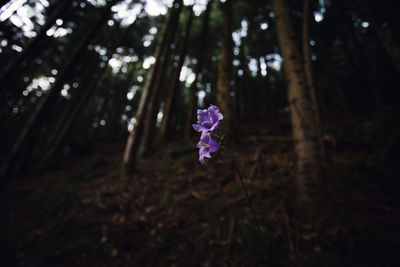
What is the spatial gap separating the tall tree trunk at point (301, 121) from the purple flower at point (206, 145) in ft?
6.98

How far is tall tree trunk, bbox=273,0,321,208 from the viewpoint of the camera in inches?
92.5

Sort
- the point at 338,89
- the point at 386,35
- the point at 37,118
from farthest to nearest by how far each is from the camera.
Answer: the point at 338,89, the point at 37,118, the point at 386,35

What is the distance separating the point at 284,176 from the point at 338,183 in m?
0.91

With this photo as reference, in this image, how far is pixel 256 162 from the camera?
161 inches

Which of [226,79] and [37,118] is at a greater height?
[226,79]

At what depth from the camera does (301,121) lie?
2.55 metres

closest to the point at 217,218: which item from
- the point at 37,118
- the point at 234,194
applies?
the point at 234,194

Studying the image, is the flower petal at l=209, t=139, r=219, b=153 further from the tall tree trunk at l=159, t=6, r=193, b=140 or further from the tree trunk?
the tall tree trunk at l=159, t=6, r=193, b=140

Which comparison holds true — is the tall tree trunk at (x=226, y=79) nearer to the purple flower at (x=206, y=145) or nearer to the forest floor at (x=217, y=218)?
the forest floor at (x=217, y=218)

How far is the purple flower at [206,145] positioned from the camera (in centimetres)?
86

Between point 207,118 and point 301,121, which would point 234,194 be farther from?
point 207,118

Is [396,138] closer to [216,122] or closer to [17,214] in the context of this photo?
[216,122]

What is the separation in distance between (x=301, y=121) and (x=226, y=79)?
3706 millimetres

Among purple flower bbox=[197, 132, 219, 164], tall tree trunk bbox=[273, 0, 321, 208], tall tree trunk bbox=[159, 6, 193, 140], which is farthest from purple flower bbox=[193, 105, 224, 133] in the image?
tall tree trunk bbox=[159, 6, 193, 140]
